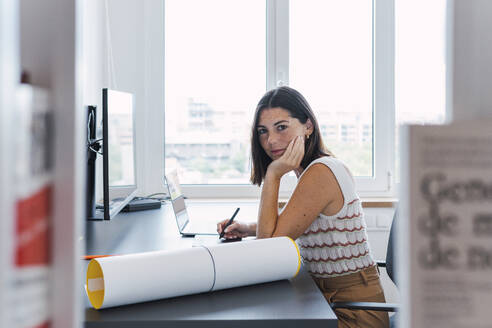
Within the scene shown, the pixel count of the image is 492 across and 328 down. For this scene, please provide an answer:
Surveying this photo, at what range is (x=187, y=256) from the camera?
0.79 meters

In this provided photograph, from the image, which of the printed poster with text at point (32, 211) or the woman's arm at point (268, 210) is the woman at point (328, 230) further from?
the printed poster with text at point (32, 211)

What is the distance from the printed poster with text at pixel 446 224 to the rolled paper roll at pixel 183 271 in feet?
2.07

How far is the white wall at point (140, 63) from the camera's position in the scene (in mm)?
2420

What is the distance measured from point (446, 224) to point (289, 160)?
1.35 meters

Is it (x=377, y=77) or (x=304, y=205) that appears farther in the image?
(x=377, y=77)

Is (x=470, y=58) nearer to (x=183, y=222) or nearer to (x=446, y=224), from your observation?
(x=446, y=224)

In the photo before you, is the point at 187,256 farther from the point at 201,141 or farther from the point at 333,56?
the point at 333,56

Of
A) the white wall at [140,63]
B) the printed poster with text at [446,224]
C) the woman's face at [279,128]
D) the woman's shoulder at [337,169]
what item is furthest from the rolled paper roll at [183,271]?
the white wall at [140,63]

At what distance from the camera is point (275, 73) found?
2619mm

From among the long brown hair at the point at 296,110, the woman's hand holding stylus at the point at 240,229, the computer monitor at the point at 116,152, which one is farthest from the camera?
the long brown hair at the point at 296,110

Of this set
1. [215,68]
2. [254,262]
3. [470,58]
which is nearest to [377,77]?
[215,68]

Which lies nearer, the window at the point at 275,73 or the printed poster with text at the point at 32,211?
the printed poster with text at the point at 32,211

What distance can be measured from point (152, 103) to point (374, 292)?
1.73 metres

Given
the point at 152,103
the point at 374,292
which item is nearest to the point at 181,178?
the point at 152,103
